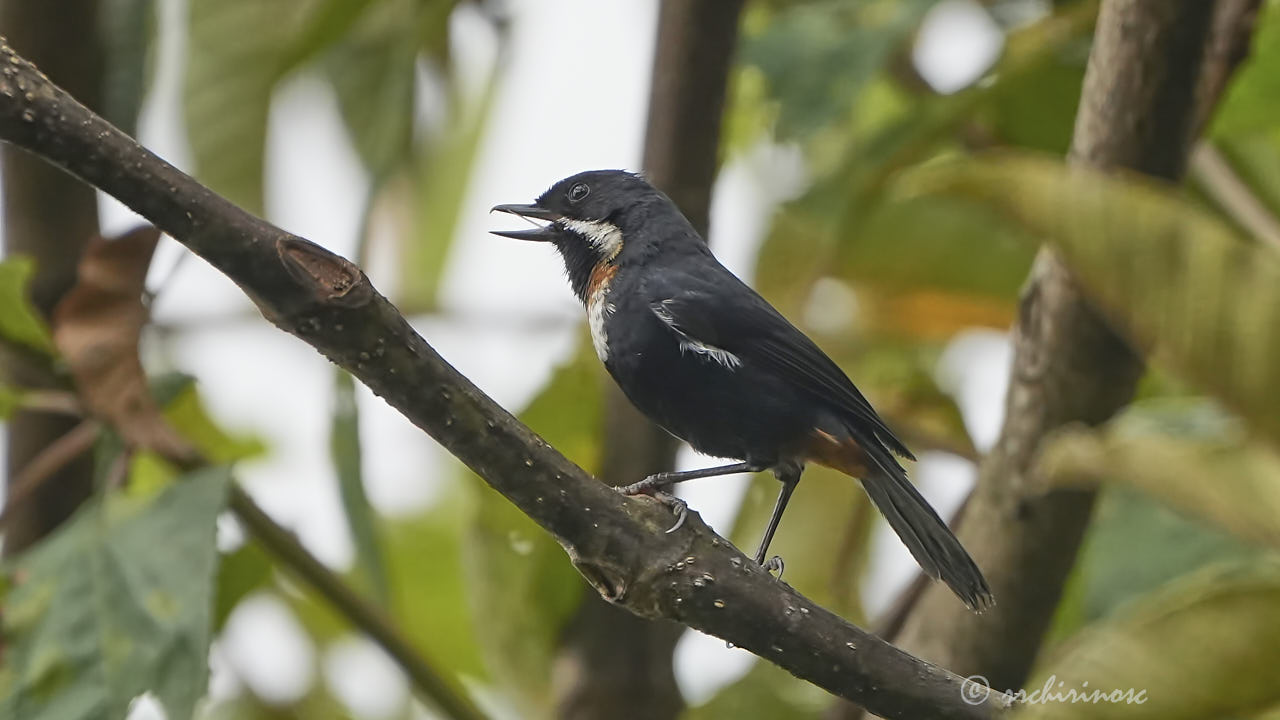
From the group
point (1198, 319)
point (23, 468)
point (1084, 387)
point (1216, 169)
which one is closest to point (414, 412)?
point (1198, 319)

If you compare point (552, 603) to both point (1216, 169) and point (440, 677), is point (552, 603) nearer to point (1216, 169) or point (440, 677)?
point (440, 677)

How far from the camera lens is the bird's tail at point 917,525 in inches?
114

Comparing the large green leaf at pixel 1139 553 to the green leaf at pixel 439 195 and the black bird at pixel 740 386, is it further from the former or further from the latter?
the green leaf at pixel 439 195

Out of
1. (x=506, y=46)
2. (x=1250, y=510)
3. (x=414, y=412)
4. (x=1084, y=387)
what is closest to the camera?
(x=1250, y=510)

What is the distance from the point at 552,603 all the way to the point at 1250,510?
2.35m

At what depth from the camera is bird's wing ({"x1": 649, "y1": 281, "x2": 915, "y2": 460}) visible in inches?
129

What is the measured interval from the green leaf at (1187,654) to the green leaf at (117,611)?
5.85 ft

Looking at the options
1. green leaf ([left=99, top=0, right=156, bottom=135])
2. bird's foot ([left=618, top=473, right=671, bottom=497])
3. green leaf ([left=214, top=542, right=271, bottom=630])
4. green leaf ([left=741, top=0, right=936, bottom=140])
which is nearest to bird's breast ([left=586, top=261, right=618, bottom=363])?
bird's foot ([left=618, top=473, right=671, bottom=497])

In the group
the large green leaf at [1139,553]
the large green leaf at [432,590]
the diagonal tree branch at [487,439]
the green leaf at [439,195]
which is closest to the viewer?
the diagonal tree branch at [487,439]

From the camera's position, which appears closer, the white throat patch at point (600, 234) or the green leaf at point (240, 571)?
the green leaf at point (240, 571)

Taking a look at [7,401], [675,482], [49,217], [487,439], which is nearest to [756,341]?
[675,482]

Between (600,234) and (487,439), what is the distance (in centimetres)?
202

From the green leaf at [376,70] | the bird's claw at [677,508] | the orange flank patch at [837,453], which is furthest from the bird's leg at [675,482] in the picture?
the green leaf at [376,70]

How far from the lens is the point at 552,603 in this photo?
3.43 m
